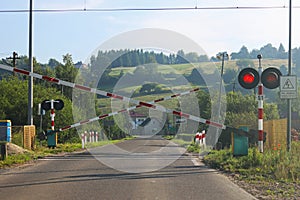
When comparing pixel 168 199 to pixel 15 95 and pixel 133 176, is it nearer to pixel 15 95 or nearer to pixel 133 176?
pixel 133 176

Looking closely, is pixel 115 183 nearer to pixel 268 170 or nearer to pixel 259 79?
pixel 268 170

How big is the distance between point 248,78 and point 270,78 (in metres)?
0.69

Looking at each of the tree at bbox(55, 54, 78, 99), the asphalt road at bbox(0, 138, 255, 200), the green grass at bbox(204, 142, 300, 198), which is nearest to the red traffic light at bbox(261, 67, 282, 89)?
the green grass at bbox(204, 142, 300, 198)

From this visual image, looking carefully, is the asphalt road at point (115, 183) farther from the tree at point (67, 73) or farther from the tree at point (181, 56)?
the tree at point (67, 73)

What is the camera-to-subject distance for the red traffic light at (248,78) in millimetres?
14875

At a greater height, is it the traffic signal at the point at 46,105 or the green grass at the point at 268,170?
the traffic signal at the point at 46,105

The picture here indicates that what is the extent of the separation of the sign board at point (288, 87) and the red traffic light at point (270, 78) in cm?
76

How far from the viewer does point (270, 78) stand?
1502 cm

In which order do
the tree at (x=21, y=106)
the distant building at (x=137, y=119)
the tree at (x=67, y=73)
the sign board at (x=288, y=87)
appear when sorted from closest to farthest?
the sign board at (x=288, y=87) → the tree at (x=21, y=106) → the distant building at (x=137, y=119) → the tree at (x=67, y=73)

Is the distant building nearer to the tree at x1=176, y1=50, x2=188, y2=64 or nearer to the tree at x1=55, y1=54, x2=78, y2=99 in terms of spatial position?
the tree at x1=55, y1=54, x2=78, y2=99

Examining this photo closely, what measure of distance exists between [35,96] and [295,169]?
27412mm

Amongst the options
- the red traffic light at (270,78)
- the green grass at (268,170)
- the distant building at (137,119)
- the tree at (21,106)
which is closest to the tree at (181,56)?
the red traffic light at (270,78)

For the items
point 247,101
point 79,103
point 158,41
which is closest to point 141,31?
point 158,41

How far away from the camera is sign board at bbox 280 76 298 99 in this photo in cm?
1577
